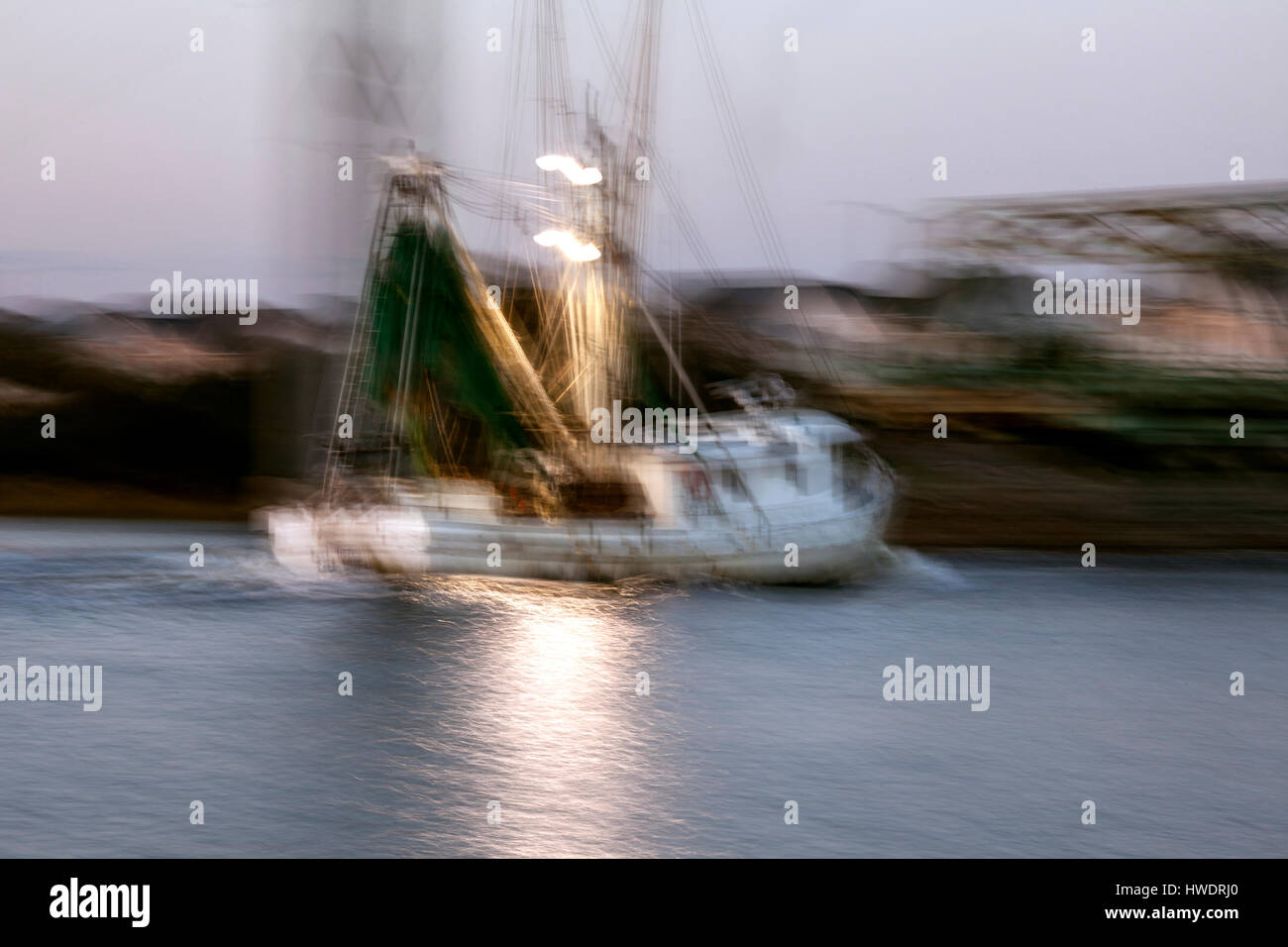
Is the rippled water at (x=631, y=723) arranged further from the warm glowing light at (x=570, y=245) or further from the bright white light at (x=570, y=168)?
the bright white light at (x=570, y=168)

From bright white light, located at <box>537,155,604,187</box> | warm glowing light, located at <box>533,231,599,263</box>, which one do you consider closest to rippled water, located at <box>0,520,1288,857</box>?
warm glowing light, located at <box>533,231,599,263</box>

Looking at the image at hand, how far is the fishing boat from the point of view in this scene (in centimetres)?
2134

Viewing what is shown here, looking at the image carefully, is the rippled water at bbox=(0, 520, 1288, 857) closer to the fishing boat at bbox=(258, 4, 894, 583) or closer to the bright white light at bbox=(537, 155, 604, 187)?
the fishing boat at bbox=(258, 4, 894, 583)

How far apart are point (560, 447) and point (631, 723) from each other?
979cm

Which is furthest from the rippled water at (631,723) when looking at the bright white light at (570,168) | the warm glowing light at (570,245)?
the bright white light at (570,168)

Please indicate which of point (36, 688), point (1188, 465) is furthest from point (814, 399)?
point (36, 688)

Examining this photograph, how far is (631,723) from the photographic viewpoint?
44.9 feet

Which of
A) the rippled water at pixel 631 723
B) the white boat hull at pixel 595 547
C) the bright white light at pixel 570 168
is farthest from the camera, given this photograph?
the bright white light at pixel 570 168

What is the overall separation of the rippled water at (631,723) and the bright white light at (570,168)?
8.21m

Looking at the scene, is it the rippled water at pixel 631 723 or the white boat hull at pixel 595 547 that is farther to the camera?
the white boat hull at pixel 595 547

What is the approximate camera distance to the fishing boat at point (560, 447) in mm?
21344

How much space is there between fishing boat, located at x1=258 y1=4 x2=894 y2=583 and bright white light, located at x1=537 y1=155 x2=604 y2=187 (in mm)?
35

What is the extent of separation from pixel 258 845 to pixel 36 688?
25.0 ft
